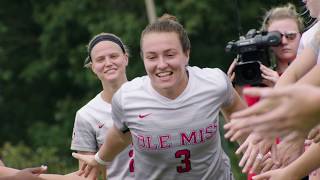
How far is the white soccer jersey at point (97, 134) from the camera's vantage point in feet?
22.5

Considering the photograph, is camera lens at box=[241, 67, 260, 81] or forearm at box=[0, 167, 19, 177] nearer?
forearm at box=[0, 167, 19, 177]

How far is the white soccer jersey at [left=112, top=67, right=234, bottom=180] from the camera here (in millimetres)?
5730

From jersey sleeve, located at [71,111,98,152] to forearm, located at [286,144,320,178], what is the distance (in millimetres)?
2767

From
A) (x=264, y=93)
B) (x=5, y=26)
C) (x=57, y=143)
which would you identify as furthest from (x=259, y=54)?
(x=5, y=26)

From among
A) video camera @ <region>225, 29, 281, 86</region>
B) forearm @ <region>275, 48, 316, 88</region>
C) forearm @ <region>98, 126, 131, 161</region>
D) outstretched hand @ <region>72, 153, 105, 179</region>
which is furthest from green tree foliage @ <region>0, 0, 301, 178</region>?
forearm @ <region>275, 48, 316, 88</region>

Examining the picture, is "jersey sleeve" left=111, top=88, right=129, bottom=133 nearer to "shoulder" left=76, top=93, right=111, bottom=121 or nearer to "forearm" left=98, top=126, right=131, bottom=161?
"forearm" left=98, top=126, right=131, bottom=161

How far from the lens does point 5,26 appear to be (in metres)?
28.4

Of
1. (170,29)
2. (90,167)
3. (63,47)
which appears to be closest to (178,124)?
(170,29)

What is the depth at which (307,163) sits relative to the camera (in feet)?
14.1

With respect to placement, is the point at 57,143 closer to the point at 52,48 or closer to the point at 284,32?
the point at 52,48

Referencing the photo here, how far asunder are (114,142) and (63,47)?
2093 centimetres

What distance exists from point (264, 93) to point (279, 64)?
3663 millimetres

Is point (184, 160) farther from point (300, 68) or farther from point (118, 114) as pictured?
point (300, 68)

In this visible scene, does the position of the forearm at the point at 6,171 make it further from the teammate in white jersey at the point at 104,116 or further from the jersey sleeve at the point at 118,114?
the teammate in white jersey at the point at 104,116
